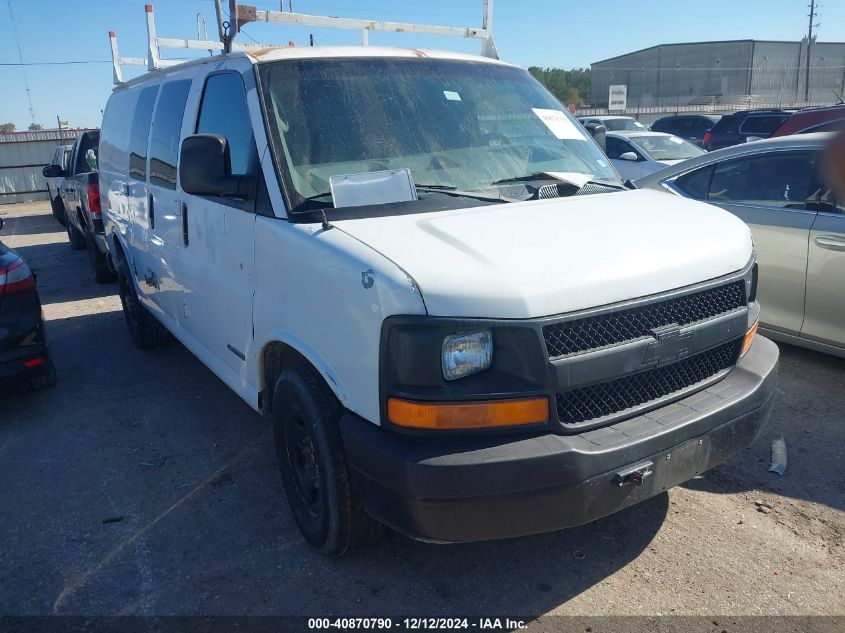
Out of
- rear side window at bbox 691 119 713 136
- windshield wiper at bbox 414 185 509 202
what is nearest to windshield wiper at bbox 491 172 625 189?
windshield wiper at bbox 414 185 509 202

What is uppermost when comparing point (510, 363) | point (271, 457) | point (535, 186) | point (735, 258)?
point (535, 186)

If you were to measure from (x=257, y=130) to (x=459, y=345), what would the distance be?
5.26 feet

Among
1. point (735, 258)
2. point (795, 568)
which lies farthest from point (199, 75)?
point (795, 568)

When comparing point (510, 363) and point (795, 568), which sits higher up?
point (510, 363)

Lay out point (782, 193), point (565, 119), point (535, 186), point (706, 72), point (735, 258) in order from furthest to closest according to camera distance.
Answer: point (706, 72) < point (782, 193) < point (565, 119) < point (535, 186) < point (735, 258)

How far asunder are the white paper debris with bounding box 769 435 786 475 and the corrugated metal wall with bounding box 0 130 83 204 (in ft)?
77.0

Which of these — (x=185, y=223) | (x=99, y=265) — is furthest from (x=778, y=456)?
(x=99, y=265)

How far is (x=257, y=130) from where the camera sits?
330 cm

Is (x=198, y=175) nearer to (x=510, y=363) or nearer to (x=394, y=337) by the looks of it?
(x=394, y=337)

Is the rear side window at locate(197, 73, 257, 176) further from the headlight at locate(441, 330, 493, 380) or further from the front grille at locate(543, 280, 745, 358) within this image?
the front grille at locate(543, 280, 745, 358)

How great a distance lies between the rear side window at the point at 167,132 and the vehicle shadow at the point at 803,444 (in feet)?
11.8

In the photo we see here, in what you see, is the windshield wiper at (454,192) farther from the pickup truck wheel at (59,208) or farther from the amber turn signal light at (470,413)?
the pickup truck wheel at (59,208)

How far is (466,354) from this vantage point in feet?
7.88

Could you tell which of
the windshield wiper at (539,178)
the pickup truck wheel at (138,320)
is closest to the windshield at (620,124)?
the pickup truck wheel at (138,320)
